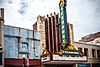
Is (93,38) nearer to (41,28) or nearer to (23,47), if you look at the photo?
(41,28)

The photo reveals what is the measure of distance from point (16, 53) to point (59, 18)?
7.37 meters

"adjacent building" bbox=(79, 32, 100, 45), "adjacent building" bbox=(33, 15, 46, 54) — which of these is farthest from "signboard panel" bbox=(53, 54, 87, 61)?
"adjacent building" bbox=(79, 32, 100, 45)

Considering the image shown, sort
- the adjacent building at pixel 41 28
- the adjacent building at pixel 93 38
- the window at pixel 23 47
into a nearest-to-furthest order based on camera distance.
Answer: the window at pixel 23 47 < the adjacent building at pixel 41 28 < the adjacent building at pixel 93 38

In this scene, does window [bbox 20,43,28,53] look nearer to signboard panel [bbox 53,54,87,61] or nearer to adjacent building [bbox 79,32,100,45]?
signboard panel [bbox 53,54,87,61]

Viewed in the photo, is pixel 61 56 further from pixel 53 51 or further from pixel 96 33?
pixel 96 33

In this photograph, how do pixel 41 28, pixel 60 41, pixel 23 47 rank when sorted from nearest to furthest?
1. pixel 23 47
2. pixel 60 41
3. pixel 41 28

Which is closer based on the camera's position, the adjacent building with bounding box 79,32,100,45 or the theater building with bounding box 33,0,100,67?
the theater building with bounding box 33,0,100,67

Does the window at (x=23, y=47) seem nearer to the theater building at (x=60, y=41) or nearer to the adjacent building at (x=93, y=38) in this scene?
the theater building at (x=60, y=41)

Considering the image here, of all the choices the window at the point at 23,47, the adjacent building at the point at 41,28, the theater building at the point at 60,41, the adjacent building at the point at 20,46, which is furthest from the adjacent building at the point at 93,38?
the window at the point at 23,47

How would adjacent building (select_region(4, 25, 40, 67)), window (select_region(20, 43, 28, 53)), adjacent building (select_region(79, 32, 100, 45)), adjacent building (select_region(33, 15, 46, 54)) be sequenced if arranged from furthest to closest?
adjacent building (select_region(79, 32, 100, 45)) → adjacent building (select_region(33, 15, 46, 54)) → window (select_region(20, 43, 28, 53)) → adjacent building (select_region(4, 25, 40, 67))

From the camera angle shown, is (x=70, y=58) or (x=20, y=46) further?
(x=70, y=58)

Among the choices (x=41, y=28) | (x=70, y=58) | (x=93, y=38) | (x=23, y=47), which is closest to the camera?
(x=23, y=47)

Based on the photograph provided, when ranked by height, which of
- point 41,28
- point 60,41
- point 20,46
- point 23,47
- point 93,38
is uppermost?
point 41,28

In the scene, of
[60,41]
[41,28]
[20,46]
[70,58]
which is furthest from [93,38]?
[20,46]
